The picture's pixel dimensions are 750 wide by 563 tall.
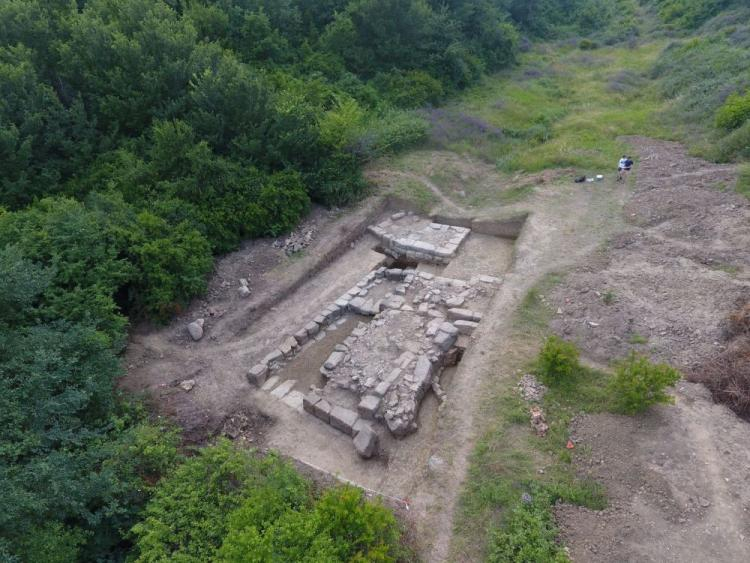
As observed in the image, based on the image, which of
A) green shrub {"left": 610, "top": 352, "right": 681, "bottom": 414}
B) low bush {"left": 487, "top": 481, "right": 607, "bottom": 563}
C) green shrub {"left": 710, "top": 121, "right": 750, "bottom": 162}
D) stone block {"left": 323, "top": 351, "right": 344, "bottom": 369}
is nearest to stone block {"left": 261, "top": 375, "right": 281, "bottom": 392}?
stone block {"left": 323, "top": 351, "right": 344, "bottom": 369}

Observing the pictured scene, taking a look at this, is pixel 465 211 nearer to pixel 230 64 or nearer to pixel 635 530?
pixel 230 64

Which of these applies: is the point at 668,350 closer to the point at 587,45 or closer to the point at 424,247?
the point at 424,247

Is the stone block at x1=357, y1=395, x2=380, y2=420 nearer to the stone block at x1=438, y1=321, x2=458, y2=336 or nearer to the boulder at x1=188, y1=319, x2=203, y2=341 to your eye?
the stone block at x1=438, y1=321, x2=458, y2=336

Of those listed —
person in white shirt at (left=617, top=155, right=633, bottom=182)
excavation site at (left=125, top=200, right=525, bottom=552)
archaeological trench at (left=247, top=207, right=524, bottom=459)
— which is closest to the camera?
excavation site at (left=125, top=200, right=525, bottom=552)

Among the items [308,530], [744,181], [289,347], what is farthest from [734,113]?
[308,530]

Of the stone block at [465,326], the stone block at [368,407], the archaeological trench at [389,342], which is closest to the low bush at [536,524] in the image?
the archaeological trench at [389,342]

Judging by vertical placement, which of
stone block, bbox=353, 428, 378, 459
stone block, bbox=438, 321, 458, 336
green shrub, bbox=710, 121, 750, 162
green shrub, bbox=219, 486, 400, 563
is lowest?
stone block, bbox=353, 428, 378, 459
